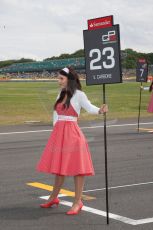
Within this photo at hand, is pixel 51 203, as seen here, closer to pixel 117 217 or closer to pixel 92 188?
pixel 117 217

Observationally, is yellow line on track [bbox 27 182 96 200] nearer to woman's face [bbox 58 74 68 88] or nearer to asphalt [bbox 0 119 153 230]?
asphalt [bbox 0 119 153 230]

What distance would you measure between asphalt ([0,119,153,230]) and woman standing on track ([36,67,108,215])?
17.2 inches

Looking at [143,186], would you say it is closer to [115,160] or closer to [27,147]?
[115,160]

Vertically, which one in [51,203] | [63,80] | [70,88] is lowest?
[51,203]

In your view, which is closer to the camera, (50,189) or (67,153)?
(67,153)

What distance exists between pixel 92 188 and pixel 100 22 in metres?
3.18

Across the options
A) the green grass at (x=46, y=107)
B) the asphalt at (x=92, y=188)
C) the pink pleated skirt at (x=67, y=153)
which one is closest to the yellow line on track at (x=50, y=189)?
the asphalt at (x=92, y=188)

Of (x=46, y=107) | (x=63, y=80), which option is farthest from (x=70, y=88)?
(x=46, y=107)

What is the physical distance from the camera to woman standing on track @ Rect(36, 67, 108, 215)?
6.94 metres

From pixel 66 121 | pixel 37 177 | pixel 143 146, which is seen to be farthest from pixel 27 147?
pixel 66 121

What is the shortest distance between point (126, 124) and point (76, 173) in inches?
527

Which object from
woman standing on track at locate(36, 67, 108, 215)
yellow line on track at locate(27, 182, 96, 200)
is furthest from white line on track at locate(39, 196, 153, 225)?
yellow line on track at locate(27, 182, 96, 200)

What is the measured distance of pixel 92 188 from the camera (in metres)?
8.81

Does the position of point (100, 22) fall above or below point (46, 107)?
above
